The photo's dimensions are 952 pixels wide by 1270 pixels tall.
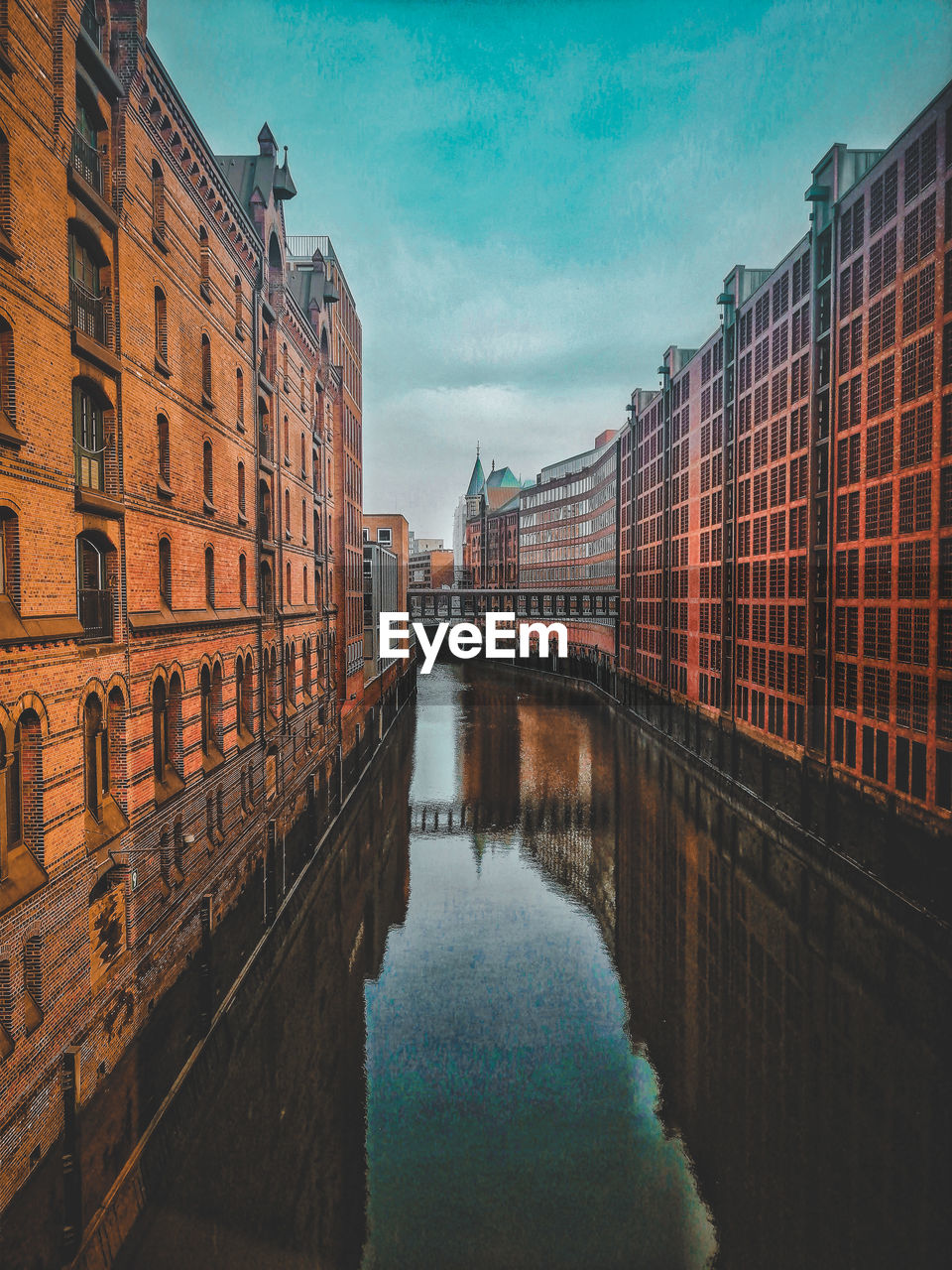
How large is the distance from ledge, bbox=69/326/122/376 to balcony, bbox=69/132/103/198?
6.91ft

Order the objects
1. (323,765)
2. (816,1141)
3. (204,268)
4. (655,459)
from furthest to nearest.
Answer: (655,459), (323,765), (204,268), (816,1141)

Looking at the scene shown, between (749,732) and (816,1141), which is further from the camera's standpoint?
(749,732)

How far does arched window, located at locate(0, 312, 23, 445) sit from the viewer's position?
8367mm

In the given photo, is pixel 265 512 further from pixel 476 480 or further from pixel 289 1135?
pixel 476 480

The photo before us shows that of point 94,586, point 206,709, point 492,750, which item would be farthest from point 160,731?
point 492,750

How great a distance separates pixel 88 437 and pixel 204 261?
6831mm

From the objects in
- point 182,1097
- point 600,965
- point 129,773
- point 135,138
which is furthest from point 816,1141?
point 135,138

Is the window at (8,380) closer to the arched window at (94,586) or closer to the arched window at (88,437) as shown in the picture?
the arched window at (88,437)

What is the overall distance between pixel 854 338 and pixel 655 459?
85.7 feet

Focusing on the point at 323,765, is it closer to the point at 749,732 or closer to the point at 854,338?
the point at 749,732

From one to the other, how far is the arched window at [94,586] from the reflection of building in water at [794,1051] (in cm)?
1055

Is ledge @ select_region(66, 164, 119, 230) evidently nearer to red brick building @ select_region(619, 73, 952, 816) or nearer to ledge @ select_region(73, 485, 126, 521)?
ledge @ select_region(73, 485, 126, 521)

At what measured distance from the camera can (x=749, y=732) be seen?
29.3 metres

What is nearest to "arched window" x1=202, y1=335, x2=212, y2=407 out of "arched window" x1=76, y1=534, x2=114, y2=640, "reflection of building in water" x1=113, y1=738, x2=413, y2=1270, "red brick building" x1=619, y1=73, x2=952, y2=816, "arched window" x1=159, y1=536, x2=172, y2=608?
"arched window" x1=159, y1=536, x2=172, y2=608
